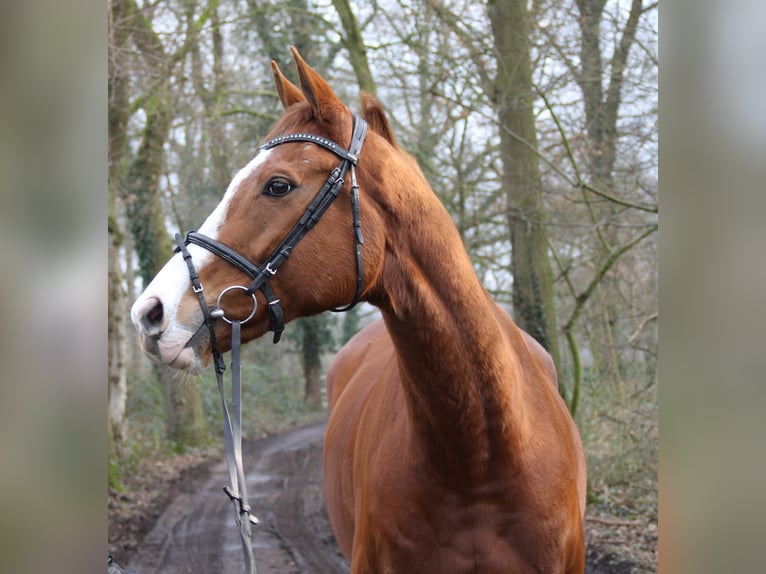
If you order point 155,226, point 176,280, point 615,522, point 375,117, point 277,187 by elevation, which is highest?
point 155,226

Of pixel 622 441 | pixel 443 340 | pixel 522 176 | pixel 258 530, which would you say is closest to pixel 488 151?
pixel 522 176

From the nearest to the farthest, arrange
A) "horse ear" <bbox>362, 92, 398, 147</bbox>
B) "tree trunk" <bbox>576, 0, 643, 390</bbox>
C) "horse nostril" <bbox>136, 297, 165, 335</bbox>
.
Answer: "horse nostril" <bbox>136, 297, 165, 335</bbox>
"horse ear" <bbox>362, 92, 398, 147</bbox>
"tree trunk" <bbox>576, 0, 643, 390</bbox>

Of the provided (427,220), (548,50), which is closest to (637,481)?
(548,50)

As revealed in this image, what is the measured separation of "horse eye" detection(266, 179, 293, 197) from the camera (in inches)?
89.0

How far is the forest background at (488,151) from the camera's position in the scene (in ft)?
23.3

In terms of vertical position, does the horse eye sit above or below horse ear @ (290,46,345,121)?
below

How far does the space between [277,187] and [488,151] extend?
755 cm

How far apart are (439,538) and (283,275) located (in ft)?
3.60

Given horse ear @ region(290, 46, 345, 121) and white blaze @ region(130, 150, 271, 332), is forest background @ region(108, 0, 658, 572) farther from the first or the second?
white blaze @ region(130, 150, 271, 332)

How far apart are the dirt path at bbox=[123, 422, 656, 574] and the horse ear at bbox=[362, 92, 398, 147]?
4.44m

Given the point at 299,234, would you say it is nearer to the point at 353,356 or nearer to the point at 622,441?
the point at 353,356

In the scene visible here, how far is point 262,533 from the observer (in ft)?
24.6

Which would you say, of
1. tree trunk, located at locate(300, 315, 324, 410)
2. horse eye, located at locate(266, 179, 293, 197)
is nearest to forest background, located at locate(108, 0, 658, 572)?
tree trunk, located at locate(300, 315, 324, 410)

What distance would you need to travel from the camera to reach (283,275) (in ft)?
7.45
